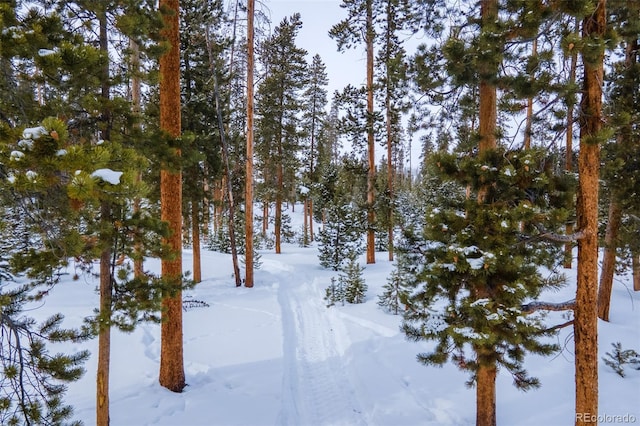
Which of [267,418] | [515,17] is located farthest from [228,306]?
[515,17]

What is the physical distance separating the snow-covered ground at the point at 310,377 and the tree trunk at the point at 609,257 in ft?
2.08

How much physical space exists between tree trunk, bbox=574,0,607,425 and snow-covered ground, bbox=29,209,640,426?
290mm

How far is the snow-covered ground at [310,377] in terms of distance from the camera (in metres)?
5.27

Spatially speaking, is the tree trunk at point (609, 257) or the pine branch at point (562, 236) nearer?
the pine branch at point (562, 236)

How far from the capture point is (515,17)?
13.1ft

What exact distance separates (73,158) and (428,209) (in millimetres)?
3766

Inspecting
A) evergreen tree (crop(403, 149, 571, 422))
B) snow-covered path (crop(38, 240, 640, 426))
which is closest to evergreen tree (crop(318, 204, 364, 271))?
snow-covered path (crop(38, 240, 640, 426))

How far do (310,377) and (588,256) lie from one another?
5.21m

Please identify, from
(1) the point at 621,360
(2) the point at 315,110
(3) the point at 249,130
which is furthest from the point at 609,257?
(2) the point at 315,110

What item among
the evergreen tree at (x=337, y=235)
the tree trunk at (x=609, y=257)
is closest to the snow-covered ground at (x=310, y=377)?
the tree trunk at (x=609, y=257)

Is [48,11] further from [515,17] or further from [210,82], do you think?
[210,82]

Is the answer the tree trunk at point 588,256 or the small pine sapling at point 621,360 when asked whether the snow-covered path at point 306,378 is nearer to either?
the small pine sapling at point 621,360

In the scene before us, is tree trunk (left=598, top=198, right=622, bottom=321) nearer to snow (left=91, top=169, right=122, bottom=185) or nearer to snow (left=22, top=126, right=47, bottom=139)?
snow (left=91, top=169, right=122, bottom=185)

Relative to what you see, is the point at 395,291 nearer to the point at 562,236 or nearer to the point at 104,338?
the point at 562,236
